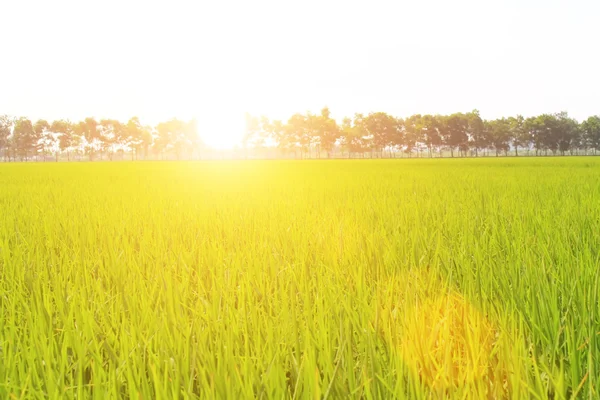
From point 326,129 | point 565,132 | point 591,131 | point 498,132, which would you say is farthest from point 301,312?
point 591,131

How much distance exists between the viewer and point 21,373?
1.11 metres

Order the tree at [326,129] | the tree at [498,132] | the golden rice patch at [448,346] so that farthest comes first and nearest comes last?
the tree at [498,132] < the tree at [326,129] < the golden rice patch at [448,346]

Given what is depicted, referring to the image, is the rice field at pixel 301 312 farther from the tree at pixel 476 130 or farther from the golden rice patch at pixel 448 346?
the tree at pixel 476 130

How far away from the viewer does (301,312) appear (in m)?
1.69

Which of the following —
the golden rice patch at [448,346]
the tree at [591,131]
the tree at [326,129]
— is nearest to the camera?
the golden rice patch at [448,346]

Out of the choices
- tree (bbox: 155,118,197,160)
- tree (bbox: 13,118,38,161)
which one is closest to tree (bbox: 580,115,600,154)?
tree (bbox: 155,118,197,160)

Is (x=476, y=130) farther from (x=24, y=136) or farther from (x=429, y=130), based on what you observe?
(x=24, y=136)

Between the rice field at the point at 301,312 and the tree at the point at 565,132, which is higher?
the tree at the point at 565,132

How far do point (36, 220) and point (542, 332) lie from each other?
4.38m

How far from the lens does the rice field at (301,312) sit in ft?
3.33

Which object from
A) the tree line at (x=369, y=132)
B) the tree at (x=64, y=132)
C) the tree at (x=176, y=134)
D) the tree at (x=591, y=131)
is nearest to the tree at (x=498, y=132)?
the tree line at (x=369, y=132)

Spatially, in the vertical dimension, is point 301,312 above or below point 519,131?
below

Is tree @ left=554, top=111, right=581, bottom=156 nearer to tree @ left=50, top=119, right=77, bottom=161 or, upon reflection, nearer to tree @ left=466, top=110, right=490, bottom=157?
tree @ left=466, top=110, right=490, bottom=157

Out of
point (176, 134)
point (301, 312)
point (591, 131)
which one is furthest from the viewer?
point (176, 134)
